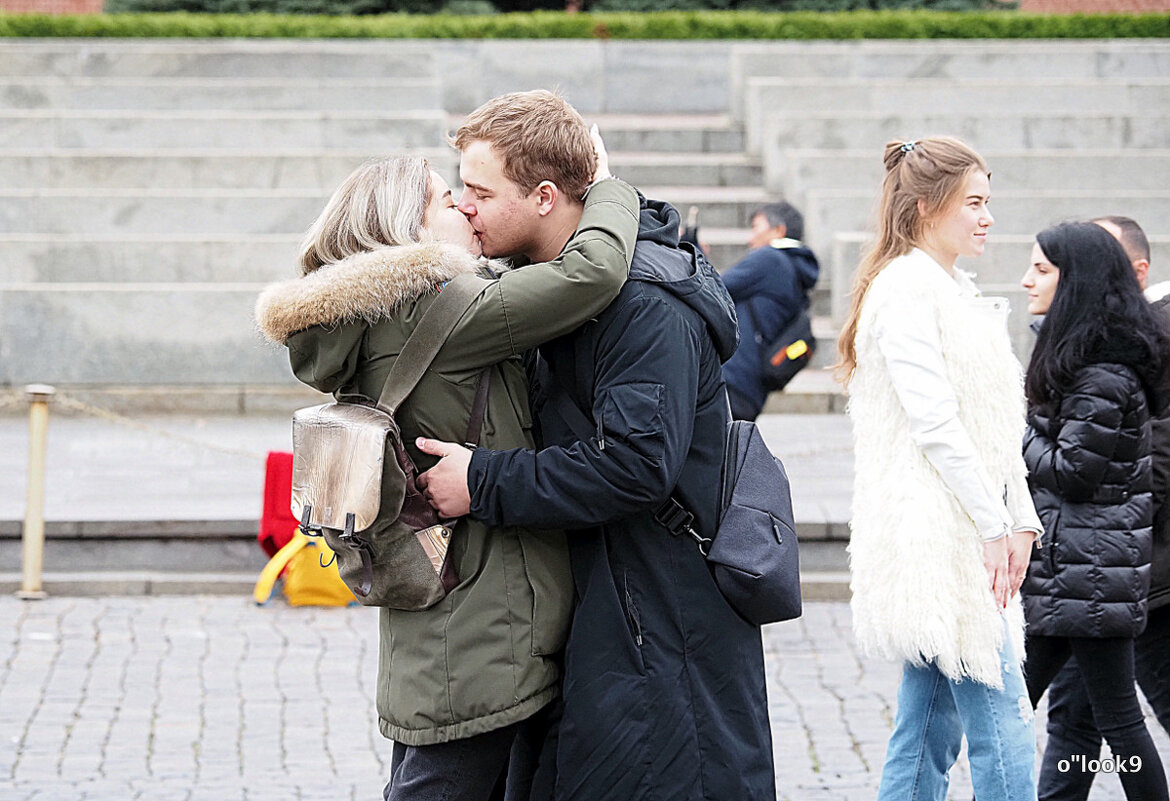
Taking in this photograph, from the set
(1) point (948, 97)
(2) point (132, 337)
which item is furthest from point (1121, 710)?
(1) point (948, 97)

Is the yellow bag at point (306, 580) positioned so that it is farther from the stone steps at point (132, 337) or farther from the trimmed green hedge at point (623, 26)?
the trimmed green hedge at point (623, 26)

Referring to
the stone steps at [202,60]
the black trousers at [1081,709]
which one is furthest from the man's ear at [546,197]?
the stone steps at [202,60]

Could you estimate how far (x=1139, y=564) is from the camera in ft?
13.8

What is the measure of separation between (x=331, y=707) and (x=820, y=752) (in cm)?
185

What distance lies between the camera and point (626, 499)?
9.19ft

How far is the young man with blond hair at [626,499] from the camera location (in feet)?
9.21

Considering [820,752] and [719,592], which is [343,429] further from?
[820,752]

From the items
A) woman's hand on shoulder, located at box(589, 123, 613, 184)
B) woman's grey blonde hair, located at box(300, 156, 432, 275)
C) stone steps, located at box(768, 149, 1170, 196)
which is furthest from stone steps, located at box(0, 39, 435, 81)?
woman's grey blonde hair, located at box(300, 156, 432, 275)

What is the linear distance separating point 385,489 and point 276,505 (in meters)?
4.40

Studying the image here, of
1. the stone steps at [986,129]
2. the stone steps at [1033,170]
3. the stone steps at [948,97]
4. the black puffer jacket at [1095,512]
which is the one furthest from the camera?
the stone steps at [948,97]

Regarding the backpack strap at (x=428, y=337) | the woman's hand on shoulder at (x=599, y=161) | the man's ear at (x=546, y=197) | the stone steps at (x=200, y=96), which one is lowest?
the backpack strap at (x=428, y=337)

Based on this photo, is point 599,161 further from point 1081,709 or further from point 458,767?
point 1081,709

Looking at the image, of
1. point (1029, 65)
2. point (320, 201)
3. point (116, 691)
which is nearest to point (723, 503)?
point (116, 691)

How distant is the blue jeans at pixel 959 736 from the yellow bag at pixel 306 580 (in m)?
3.57
